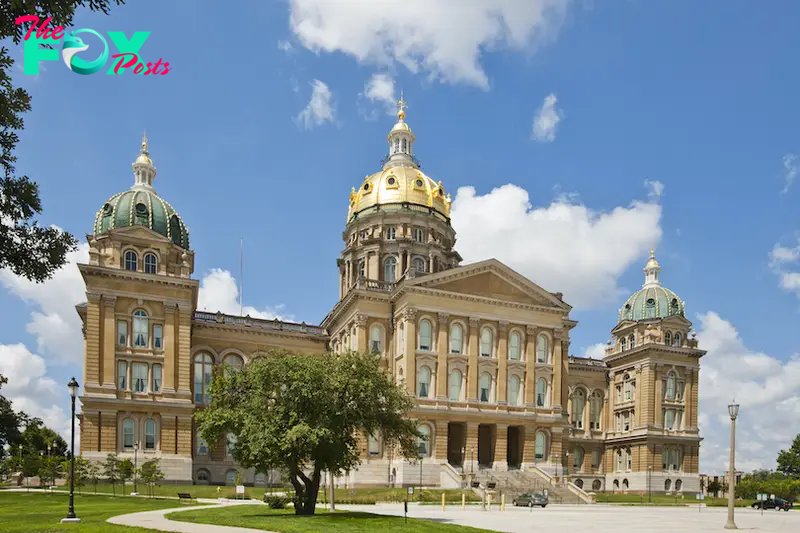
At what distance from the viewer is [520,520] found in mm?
35906

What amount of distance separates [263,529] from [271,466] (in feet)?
28.4

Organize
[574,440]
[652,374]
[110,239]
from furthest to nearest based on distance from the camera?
[574,440] → [652,374] → [110,239]

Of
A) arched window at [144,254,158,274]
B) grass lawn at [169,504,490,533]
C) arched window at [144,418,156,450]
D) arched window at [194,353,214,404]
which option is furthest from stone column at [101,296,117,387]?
grass lawn at [169,504,490,533]

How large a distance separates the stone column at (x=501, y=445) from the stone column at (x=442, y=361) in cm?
661

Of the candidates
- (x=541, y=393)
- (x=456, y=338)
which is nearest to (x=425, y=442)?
(x=456, y=338)

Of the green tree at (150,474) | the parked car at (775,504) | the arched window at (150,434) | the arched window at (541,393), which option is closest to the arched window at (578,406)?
the arched window at (541,393)

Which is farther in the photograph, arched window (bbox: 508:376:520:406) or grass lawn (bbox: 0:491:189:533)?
arched window (bbox: 508:376:520:406)

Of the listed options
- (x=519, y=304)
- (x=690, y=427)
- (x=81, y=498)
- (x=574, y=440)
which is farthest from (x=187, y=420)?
(x=690, y=427)

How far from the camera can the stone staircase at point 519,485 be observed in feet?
197

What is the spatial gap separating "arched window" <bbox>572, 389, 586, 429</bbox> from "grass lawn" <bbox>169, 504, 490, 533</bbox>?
67.7 m

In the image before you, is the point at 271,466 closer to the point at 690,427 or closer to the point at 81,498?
the point at 81,498

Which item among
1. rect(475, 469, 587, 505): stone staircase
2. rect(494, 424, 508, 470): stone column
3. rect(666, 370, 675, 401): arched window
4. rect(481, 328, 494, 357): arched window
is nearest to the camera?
rect(475, 469, 587, 505): stone staircase

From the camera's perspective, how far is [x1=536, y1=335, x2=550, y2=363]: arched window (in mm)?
74062

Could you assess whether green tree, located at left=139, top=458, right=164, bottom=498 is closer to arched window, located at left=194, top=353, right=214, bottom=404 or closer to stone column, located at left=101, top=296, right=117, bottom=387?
stone column, located at left=101, top=296, right=117, bottom=387
